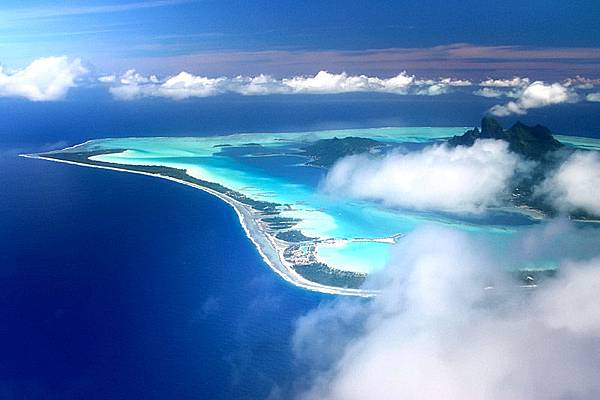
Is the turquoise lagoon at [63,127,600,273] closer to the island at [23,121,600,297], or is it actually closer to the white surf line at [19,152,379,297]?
the island at [23,121,600,297]

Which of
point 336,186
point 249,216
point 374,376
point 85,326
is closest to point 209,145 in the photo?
point 336,186

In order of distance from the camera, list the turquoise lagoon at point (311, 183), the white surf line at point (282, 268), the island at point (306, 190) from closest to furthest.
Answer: the white surf line at point (282, 268) → the island at point (306, 190) → the turquoise lagoon at point (311, 183)

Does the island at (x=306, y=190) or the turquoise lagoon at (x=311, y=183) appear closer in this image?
the island at (x=306, y=190)

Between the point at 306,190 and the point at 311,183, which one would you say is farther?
the point at 311,183

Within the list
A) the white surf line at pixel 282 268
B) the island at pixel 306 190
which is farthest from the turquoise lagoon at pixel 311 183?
the white surf line at pixel 282 268

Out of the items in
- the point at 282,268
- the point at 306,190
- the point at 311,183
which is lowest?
the point at 282,268

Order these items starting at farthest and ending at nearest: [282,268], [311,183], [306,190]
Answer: [311,183] < [306,190] < [282,268]

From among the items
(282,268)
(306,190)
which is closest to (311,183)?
(306,190)

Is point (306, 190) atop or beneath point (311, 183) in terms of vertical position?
beneath

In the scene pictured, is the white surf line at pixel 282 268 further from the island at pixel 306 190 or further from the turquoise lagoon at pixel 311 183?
the turquoise lagoon at pixel 311 183

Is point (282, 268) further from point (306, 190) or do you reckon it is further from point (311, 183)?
point (311, 183)
